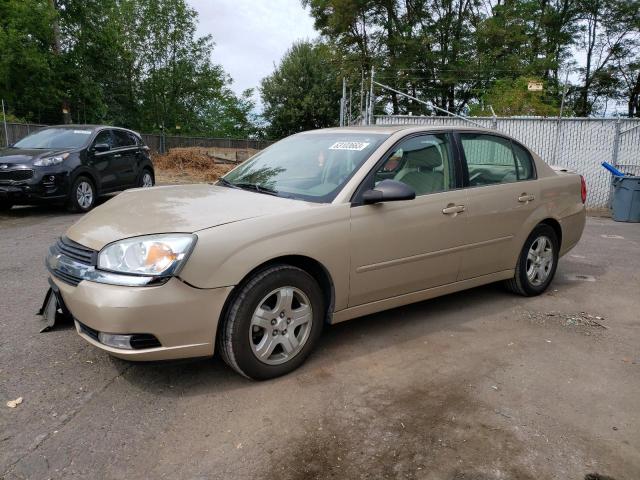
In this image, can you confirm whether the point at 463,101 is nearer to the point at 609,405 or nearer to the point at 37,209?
the point at 37,209

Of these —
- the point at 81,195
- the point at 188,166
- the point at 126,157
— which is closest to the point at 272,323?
the point at 81,195

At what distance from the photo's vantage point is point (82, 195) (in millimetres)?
9969

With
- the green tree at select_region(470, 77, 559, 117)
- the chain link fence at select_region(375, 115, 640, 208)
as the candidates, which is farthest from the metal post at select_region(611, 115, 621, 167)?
the green tree at select_region(470, 77, 559, 117)

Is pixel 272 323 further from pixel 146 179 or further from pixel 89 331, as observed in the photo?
pixel 146 179

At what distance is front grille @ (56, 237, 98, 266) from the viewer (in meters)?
3.09

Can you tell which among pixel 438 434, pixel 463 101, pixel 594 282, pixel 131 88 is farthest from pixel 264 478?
pixel 131 88

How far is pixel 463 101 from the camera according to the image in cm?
3170

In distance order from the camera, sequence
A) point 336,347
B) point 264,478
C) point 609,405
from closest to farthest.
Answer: point 264,478 < point 609,405 < point 336,347

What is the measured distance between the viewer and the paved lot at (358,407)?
2.52 metres

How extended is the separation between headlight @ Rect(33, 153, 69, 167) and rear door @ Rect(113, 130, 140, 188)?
1.50 metres

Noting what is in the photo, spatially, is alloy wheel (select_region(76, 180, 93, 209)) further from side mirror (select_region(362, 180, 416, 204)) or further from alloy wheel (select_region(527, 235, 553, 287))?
alloy wheel (select_region(527, 235, 553, 287))

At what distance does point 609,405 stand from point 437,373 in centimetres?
101

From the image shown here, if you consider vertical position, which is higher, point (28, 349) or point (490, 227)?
point (490, 227)

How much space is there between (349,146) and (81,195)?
→ 7.49 meters
